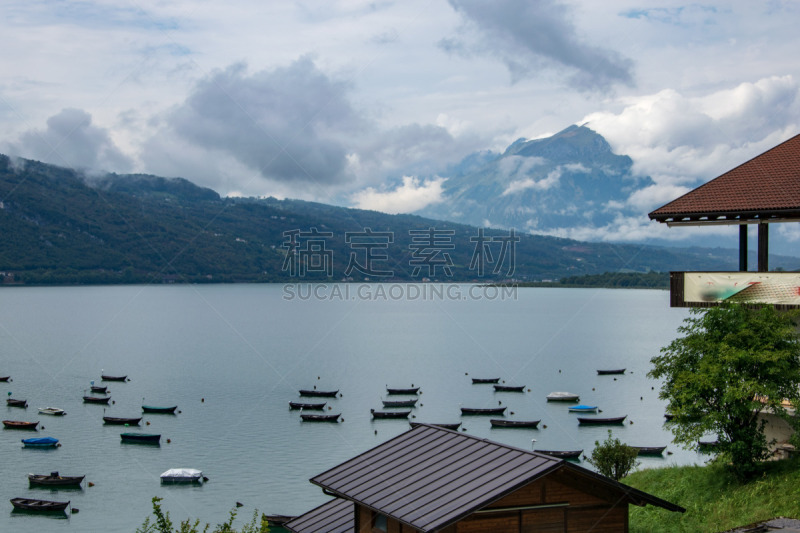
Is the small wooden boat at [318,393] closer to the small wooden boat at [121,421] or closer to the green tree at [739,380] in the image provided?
the small wooden boat at [121,421]

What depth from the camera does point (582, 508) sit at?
16.2 m

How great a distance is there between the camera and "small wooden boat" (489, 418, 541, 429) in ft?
229

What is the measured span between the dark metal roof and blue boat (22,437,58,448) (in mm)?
46865

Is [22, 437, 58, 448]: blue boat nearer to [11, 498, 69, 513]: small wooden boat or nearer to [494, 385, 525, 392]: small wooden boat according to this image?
[11, 498, 69, 513]: small wooden boat

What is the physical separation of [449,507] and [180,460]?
155 feet

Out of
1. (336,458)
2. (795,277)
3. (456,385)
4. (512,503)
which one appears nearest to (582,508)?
(512,503)

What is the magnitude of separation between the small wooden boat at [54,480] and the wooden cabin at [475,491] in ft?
123

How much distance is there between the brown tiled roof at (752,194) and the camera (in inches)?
993

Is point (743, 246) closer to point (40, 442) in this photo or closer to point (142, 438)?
point (142, 438)

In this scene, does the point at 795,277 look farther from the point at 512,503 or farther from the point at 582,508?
the point at 512,503

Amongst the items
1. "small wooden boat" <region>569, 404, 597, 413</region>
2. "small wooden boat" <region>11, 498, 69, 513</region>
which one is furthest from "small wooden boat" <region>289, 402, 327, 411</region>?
"small wooden boat" <region>11, 498, 69, 513</region>

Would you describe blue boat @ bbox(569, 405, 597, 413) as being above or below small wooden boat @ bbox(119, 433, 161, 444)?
above

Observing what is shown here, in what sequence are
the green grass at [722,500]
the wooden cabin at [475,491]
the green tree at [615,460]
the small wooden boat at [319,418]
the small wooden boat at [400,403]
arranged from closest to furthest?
the wooden cabin at [475,491], the green grass at [722,500], the green tree at [615,460], the small wooden boat at [319,418], the small wooden boat at [400,403]

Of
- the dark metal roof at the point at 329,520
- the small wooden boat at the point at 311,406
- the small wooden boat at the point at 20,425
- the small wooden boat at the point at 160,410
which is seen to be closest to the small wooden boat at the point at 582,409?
the small wooden boat at the point at 311,406
